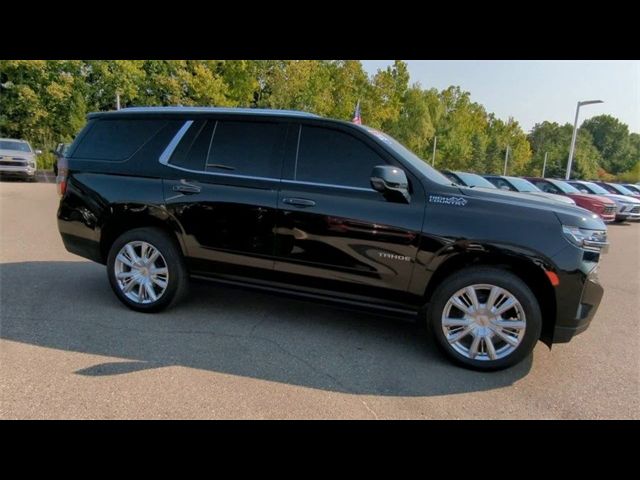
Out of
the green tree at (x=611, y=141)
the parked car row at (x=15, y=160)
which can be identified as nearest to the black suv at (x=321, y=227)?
the parked car row at (x=15, y=160)

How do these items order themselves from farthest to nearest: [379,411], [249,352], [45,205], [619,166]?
[619,166], [45,205], [249,352], [379,411]

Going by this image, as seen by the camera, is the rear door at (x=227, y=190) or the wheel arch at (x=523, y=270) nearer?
the wheel arch at (x=523, y=270)

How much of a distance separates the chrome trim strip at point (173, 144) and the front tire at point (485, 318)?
2792 mm

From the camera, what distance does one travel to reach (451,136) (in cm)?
4138

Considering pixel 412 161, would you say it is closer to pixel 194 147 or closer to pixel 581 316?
pixel 581 316

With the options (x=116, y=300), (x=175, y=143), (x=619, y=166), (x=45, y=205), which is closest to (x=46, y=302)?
(x=116, y=300)

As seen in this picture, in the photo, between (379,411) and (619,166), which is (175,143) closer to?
(379,411)

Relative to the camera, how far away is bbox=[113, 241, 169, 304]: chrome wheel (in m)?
4.17

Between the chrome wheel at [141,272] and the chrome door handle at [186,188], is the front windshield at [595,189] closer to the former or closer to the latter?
the chrome door handle at [186,188]

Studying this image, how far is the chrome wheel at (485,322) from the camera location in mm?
3316

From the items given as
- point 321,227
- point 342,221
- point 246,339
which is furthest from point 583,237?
point 246,339

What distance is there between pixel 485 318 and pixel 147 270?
3158 millimetres

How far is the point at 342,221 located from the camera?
358 cm
